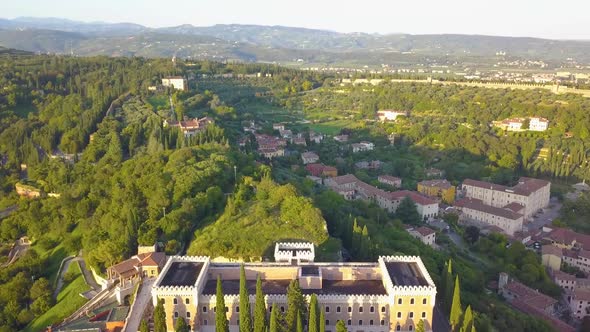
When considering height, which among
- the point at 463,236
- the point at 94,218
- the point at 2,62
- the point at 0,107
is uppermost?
the point at 2,62

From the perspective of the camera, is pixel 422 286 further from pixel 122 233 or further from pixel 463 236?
pixel 463 236

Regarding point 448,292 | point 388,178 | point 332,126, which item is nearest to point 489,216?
point 388,178

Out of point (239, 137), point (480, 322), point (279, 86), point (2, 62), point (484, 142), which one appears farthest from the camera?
point (279, 86)

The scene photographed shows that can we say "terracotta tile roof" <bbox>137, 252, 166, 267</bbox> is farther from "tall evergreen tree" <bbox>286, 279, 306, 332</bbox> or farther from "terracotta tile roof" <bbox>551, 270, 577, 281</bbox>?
"terracotta tile roof" <bbox>551, 270, 577, 281</bbox>

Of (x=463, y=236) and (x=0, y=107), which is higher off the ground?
(x=0, y=107)

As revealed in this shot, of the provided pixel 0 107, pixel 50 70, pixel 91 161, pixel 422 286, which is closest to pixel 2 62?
pixel 50 70

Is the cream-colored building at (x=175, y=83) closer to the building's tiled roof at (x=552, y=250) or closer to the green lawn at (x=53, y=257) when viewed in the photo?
the green lawn at (x=53, y=257)

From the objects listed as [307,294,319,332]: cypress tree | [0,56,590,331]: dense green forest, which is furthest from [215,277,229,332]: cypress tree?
[0,56,590,331]: dense green forest
